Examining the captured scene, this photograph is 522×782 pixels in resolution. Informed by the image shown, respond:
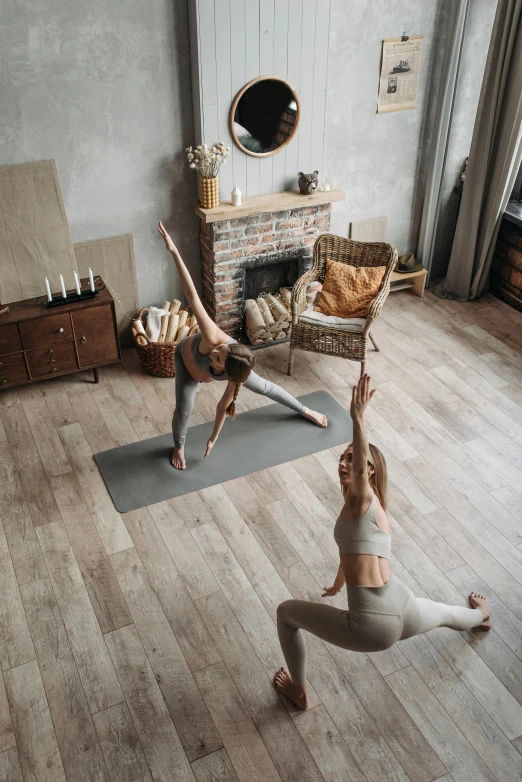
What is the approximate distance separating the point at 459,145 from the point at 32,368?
3.91 metres

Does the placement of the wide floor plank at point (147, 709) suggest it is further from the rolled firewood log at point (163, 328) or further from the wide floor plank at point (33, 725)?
the rolled firewood log at point (163, 328)

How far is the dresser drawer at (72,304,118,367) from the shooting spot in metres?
4.65

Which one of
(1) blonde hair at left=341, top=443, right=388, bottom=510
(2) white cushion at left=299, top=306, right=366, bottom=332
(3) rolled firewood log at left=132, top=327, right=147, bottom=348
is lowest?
(3) rolled firewood log at left=132, top=327, right=147, bottom=348

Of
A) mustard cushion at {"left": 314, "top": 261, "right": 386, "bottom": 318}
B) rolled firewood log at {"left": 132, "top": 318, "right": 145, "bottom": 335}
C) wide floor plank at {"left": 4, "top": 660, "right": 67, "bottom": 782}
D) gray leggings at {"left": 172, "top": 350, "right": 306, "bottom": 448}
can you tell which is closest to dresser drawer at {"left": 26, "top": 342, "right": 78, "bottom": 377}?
rolled firewood log at {"left": 132, "top": 318, "right": 145, "bottom": 335}

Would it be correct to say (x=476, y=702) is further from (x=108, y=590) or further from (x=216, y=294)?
(x=216, y=294)

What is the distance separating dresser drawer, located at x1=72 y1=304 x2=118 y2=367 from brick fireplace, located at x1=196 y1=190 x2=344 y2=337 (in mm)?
881

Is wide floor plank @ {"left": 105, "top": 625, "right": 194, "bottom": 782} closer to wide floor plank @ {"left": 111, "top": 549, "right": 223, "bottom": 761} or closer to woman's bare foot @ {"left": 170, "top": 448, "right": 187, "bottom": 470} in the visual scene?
wide floor plank @ {"left": 111, "top": 549, "right": 223, "bottom": 761}

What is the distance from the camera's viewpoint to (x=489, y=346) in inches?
215

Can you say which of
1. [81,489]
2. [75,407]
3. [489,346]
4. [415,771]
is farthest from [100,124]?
[415,771]

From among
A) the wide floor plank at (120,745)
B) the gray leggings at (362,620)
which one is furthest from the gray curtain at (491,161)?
the wide floor plank at (120,745)

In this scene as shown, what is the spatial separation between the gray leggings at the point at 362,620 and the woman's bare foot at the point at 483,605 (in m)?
0.60

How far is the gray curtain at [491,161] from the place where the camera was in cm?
505

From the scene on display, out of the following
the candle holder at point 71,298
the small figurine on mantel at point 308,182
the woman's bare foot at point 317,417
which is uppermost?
the small figurine on mantel at point 308,182

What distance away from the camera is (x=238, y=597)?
3.48 m
